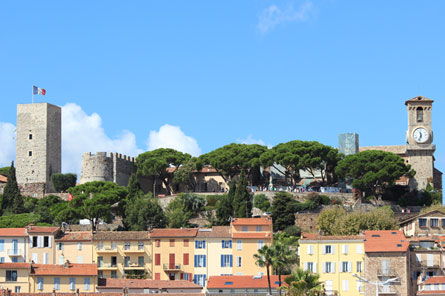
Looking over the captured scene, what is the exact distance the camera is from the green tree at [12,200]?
106500 millimetres

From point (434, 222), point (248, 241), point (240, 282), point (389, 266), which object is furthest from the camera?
point (434, 222)

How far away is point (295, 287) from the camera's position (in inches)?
2766

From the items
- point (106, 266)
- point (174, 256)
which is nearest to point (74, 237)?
point (106, 266)

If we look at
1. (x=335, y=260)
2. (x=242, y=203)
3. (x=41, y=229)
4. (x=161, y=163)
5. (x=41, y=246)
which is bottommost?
(x=335, y=260)

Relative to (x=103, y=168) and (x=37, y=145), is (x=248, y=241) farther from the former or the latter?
(x=37, y=145)

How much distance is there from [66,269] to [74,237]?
10401 mm

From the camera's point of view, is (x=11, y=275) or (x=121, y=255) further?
(x=121, y=255)

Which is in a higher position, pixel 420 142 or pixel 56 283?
pixel 420 142

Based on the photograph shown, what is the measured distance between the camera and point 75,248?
88.4m

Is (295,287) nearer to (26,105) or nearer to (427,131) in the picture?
(427,131)

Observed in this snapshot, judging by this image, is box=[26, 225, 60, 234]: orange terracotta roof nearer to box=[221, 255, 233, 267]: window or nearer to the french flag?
box=[221, 255, 233, 267]: window

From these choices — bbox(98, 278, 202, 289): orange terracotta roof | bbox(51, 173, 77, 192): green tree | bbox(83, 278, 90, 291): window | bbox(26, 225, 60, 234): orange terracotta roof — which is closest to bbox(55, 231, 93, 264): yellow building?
bbox(26, 225, 60, 234): orange terracotta roof

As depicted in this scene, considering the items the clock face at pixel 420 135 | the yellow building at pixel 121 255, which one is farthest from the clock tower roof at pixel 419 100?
the yellow building at pixel 121 255

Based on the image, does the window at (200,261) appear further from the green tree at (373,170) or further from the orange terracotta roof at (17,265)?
the green tree at (373,170)
